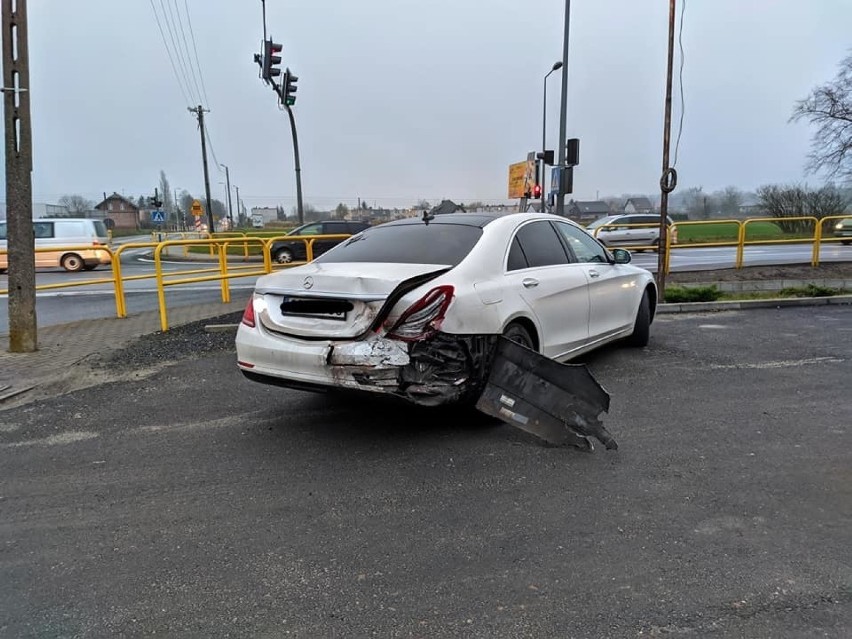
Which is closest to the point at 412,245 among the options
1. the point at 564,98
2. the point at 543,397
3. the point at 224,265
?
the point at 543,397

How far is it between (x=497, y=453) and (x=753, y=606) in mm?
1772

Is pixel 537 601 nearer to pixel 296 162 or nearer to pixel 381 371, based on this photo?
pixel 381 371

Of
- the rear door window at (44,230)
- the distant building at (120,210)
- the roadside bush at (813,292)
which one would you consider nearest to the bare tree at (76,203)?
the distant building at (120,210)

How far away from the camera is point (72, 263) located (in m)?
20.3

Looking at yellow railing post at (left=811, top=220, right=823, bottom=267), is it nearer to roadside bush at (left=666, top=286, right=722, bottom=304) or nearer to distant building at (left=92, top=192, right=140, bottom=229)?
roadside bush at (left=666, top=286, right=722, bottom=304)

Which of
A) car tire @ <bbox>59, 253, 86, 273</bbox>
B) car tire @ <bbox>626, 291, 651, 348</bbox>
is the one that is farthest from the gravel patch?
car tire @ <bbox>59, 253, 86, 273</bbox>

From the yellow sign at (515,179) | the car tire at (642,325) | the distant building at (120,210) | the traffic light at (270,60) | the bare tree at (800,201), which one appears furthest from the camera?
the distant building at (120,210)

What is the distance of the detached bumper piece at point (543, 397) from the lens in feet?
13.5

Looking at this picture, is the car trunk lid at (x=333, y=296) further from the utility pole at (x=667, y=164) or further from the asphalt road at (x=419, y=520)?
the utility pole at (x=667, y=164)

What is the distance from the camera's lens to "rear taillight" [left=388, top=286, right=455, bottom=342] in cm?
383

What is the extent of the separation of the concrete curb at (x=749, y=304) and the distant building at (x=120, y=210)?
100851 millimetres

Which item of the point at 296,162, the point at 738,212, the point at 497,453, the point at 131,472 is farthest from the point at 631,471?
the point at 738,212

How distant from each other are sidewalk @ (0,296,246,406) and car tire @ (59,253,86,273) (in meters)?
12.6

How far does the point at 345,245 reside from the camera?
5203 mm
